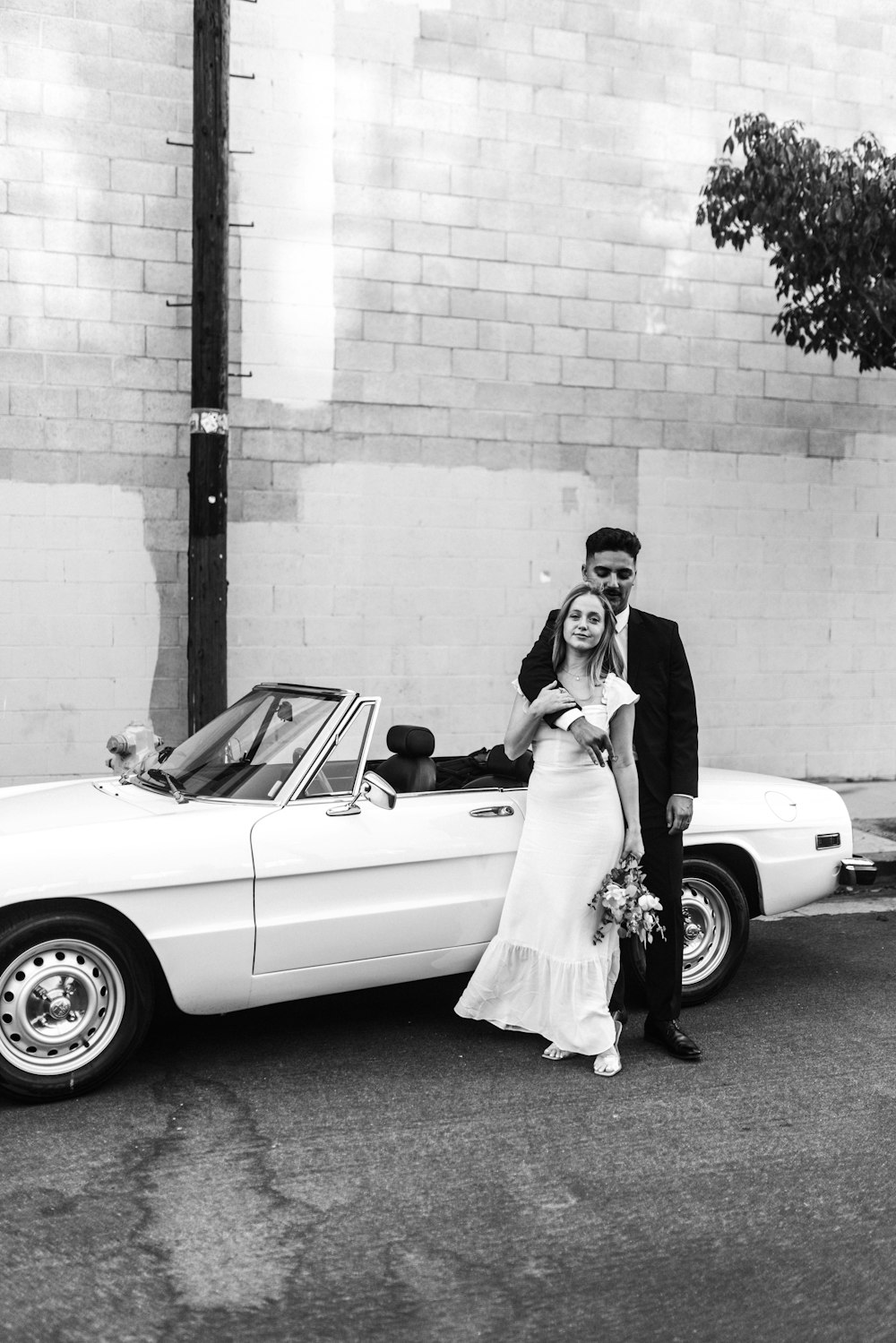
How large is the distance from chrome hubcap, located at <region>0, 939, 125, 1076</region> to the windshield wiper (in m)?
0.73

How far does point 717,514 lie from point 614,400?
51.6 inches

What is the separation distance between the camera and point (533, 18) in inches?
408

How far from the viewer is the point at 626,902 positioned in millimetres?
4703

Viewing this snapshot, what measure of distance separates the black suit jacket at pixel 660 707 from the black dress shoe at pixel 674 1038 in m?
0.85

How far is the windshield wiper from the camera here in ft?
16.2

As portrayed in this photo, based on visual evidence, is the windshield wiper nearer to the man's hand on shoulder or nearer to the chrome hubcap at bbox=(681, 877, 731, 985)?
the man's hand on shoulder

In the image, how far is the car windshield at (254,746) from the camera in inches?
195

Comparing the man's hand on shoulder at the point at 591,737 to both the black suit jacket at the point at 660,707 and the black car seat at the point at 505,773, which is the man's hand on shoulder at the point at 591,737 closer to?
the black suit jacket at the point at 660,707

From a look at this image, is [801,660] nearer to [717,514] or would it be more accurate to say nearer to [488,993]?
[717,514]

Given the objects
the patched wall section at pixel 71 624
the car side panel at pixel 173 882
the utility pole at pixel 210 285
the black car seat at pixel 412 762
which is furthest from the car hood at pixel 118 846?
the patched wall section at pixel 71 624

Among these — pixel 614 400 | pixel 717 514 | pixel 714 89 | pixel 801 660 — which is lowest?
pixel 801 660

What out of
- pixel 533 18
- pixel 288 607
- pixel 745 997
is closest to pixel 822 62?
pixel 533 18

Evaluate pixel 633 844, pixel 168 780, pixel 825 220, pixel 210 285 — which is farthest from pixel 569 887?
pixel 825 220

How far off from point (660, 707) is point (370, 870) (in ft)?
4.15
